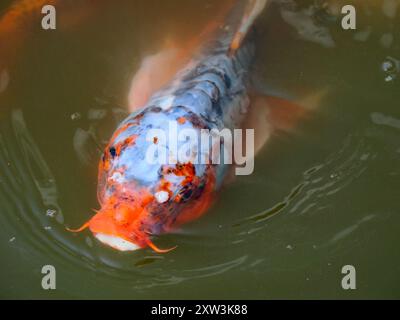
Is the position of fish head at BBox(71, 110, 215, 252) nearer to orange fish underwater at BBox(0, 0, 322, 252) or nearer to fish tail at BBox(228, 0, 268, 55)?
orange fish underwater at BBox(0, 0, 322, 252)

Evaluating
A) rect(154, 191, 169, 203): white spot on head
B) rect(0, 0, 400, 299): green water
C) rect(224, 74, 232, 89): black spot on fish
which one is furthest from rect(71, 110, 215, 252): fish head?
rect(224, 74, 232, 89): black spot on fish

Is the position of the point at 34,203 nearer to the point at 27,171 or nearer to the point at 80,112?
the point at 27,171

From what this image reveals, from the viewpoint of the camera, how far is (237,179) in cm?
354

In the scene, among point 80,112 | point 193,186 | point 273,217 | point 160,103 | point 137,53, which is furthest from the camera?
point 137,53

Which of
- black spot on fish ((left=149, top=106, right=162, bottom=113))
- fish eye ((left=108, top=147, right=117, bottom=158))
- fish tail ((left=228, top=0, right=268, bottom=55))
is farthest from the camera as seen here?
fish tail ((left=228, top=0, right=268, bottom=55))

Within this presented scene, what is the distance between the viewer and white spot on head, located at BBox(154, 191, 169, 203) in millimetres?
2754

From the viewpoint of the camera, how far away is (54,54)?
13.2 feet

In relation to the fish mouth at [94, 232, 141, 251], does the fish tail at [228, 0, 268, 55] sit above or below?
above

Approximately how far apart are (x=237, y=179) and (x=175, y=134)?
0.77 metres

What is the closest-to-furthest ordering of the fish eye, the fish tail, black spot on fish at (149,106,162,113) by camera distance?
the fish eye
black spot on fish at (149,106,162,113)
the fish tail
